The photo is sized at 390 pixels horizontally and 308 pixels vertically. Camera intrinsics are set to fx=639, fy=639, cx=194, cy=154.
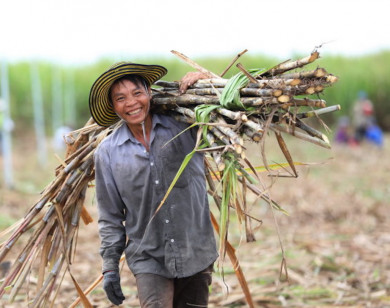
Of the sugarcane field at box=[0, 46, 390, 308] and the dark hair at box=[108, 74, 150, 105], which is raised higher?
the dark hair at box=[108, 74, 150, 105]

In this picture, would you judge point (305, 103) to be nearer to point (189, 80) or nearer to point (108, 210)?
point (189, 80)

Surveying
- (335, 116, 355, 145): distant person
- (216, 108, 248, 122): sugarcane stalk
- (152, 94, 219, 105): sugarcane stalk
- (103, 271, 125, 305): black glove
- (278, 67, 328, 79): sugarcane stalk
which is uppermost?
(278, 67, 328, 79): sugarcane stalk

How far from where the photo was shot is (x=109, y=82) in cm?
292

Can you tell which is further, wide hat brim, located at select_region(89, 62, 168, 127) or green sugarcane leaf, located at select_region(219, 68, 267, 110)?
wide hat brim, located at select_region(89, 62, 168, 127)

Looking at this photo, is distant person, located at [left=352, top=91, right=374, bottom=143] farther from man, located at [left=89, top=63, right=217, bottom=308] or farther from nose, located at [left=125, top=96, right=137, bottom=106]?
nose, located at [left=125, top=96, right=137, bottom=106]

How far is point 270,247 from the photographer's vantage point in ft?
18.9

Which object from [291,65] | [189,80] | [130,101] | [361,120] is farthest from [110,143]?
[361,120]

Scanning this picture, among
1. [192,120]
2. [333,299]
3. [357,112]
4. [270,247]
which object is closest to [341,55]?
[357,112]

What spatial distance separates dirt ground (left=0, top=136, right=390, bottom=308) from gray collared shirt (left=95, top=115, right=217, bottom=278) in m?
0.28

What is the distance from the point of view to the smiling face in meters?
2.91

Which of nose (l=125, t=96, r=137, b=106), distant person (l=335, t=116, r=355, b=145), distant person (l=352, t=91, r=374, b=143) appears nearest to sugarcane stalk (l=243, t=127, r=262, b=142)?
nose (l=125, t=96, r=137, b=106)

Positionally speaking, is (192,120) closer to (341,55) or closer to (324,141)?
(324,141)

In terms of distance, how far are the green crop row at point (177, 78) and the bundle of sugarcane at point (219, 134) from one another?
13835 mm

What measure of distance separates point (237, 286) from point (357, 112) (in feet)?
34.5
